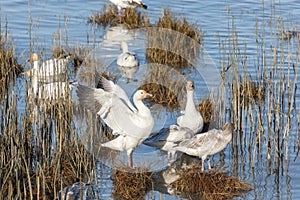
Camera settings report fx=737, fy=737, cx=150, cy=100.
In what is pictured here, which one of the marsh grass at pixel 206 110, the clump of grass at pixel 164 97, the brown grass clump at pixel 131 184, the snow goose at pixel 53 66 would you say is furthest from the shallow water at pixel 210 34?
the marsh grass at pixel 206 110

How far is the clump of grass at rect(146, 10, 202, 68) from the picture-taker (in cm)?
1221

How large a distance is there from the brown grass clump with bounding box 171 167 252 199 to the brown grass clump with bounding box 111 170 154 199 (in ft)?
1.11

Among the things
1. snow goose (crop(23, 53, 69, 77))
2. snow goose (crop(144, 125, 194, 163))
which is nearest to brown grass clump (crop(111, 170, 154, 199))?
snow goose (crop(144, 125, 194, 163))

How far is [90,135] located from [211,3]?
1056 cm

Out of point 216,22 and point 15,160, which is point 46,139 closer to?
point 15,160

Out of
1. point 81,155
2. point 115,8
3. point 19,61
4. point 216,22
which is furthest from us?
point 115,8

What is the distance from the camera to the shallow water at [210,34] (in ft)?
24.7

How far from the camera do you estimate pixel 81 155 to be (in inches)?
268

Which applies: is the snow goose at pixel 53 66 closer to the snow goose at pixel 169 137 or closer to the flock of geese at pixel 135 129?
the flock of geese at pixel 135 129

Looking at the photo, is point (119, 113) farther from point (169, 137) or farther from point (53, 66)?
point (53, 66)

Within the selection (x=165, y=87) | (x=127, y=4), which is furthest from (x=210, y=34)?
(x=165, y=87)

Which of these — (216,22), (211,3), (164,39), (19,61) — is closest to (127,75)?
(164,39)

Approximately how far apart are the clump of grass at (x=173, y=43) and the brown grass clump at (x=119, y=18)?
1779 mm

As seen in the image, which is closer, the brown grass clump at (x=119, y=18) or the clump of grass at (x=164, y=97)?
the clump of grass at (x=164, y=97)
